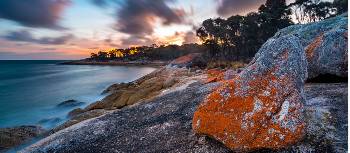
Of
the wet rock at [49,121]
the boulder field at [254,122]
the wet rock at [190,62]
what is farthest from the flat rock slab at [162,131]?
the wet rock at [190,62]

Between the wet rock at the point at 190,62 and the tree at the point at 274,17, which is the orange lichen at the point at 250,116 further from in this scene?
the tree at the point at 274,17

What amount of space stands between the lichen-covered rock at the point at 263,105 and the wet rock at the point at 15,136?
41.0 ft

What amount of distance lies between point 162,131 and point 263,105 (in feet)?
11.6

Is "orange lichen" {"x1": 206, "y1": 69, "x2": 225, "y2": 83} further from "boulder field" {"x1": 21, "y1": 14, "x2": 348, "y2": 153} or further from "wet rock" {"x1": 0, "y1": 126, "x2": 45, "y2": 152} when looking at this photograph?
"wet rock" {"x1": 0, "y1": 126, "x2": 45, "y2": 152}

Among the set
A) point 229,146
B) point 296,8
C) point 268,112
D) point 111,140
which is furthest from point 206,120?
point 296,8

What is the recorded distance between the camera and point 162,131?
9.69 metres

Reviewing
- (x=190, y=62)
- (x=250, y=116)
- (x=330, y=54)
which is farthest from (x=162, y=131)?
(x=190, y=62)

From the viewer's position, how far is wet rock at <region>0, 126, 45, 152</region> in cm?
1624

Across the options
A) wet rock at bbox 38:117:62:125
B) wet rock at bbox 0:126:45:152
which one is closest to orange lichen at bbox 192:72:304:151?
wet rock at bbox 0:126:45:152

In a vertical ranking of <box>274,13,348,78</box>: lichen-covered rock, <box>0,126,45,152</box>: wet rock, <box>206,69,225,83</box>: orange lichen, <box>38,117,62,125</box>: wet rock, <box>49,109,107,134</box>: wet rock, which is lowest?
<box>38,117,62,125</box>: wet rock

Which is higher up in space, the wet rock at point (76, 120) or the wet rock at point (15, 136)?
the wet rock at point (76, 120)

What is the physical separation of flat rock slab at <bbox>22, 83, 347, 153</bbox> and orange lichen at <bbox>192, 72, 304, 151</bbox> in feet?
1.20

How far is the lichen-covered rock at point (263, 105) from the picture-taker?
280 inches

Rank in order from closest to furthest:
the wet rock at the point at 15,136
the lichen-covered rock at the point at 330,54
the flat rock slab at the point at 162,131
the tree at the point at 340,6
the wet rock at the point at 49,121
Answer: the flat rock slab at the point at 162,131 < the lichen-covered rock at the point at 330,54 < the wet rock at the point at 15,136 < the wet rock at the point at 49,121 < the tree at the point at 340,6
